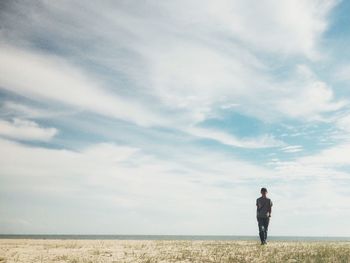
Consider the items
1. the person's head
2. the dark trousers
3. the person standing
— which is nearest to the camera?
the dark trousers

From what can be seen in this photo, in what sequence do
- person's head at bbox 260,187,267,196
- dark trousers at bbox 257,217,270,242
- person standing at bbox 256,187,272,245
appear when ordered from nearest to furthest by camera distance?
dark trousers at bbox 257,217,270,242
person standing at bbox 256,187,272,245
person's head at bbox 260,187,267,196

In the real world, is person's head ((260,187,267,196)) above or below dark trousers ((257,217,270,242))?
above

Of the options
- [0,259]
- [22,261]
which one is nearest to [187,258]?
[22,261]

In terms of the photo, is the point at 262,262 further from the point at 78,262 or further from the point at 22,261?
the point at 22,261

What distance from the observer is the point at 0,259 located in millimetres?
13641

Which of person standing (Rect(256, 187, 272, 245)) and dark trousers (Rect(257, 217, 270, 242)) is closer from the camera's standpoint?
dark trousers (Rect(257, 217, 270, 242))

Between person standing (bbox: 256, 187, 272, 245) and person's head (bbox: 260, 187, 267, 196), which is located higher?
person's head (bbox: 260, 187, 267, 196)

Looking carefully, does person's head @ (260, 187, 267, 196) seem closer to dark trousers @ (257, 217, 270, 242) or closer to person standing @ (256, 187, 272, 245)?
person standing @ (256, 187, 272, 245)

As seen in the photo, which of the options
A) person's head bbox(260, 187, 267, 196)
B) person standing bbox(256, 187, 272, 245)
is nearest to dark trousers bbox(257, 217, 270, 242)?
person standing bbox(256, 187, 272, 245)

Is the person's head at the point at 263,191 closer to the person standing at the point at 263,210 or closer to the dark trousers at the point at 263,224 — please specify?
the person standing at the point at 263,210

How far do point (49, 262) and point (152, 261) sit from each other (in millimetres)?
3366

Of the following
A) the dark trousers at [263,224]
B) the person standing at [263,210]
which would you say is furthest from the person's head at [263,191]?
the dark trousers at [263,224]


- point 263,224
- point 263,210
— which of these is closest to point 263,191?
point 263,210

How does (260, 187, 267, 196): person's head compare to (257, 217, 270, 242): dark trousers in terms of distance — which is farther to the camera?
(260, 187, 267, 196): person's head
